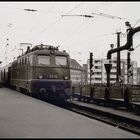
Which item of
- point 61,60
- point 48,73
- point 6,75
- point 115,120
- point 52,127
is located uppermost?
point 61,60

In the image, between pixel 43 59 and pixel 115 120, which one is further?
pixel 43 59

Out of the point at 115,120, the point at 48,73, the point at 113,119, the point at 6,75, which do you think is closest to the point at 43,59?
the point at 48,73

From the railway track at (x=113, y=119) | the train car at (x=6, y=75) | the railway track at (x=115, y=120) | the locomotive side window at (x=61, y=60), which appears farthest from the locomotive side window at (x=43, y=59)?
the train car at (x=6, y=75)

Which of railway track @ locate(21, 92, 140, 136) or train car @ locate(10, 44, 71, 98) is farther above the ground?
train car @ locate(10, 44, 71, 98)

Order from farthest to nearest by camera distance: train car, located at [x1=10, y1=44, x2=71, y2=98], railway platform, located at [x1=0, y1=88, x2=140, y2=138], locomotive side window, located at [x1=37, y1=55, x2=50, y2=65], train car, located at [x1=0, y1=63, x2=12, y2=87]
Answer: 1. train car, located at [x1=0, y1=63, x2=12, y2=87]
2. locomotive side window, located at [x1=37, y1=55, x2=50, y2=65]
3. train car, located at [x1=10, y1=44, x2=71, y2=98]
4. railway platform, located at [x1=0, y1=88, x2=140, y2=138]

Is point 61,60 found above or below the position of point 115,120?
above

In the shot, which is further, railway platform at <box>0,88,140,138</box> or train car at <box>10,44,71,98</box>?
train car at <box>10,44,71,98</box>

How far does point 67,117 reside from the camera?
1412 cm

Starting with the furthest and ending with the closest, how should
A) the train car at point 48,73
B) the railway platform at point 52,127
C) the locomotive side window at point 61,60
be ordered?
1. the locomotive side window at point 61,60
2. the train car at point 48,73
3. the railway platform at point 52,127

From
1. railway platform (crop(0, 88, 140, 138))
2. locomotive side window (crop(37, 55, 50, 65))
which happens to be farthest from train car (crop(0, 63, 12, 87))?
railway platform (crop(0, 88, 140, 138))

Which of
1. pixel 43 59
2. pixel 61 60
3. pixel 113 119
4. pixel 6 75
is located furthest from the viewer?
pixel 6 75

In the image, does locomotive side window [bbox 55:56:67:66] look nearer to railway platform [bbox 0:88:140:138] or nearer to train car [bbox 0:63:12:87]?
railway platform [bbox 0:88:140:138]

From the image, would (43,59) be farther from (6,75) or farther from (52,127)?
(6,75)

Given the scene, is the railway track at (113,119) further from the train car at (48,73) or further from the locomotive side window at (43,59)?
the locomotive side window at (43,59)
